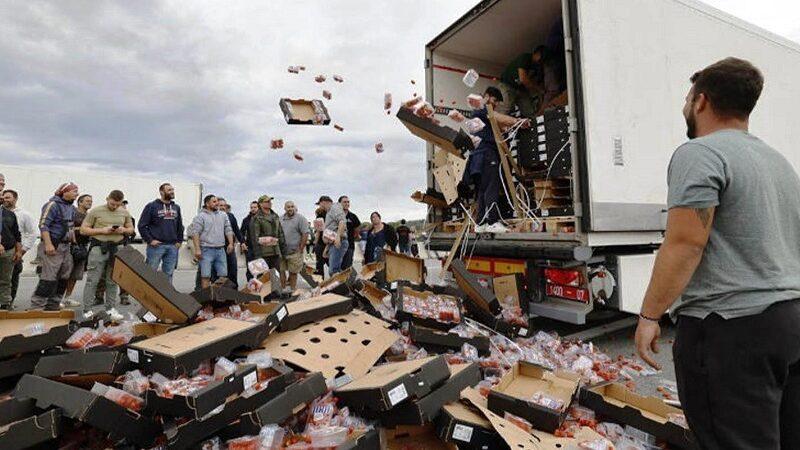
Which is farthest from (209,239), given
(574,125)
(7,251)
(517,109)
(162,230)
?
(574,125)

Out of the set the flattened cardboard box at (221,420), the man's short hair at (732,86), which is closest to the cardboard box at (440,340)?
the flattened cardboard box at (221,420)

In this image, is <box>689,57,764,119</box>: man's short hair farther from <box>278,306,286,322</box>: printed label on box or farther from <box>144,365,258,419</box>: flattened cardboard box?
<box>278,306,286,322</box>: printed label on box

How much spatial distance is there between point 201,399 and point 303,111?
3722 mm

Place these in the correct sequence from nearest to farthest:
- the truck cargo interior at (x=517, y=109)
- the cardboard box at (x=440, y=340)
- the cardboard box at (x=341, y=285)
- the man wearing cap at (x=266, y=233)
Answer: the cardboard box at (x=440, y=340) → the cardboard box at (x=341, y=285) → the truck cargo interior at (x=517, y=109) → the man wearing cap at (x=266, y=233)

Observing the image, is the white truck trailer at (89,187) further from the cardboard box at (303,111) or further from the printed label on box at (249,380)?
the printed label on box at (249,380)

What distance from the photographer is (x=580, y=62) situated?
3283 millimetres

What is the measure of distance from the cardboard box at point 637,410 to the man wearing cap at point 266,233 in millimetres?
5487

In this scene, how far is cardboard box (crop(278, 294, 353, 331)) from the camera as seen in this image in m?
2.72

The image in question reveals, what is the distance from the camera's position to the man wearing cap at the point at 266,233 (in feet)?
22.7

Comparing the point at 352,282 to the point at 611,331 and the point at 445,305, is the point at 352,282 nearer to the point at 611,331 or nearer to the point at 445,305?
the point at 445,305

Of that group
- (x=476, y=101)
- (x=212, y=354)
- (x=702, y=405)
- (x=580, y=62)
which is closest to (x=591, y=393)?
(x=702, y=405)

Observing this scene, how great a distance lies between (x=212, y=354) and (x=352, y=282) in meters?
1.82

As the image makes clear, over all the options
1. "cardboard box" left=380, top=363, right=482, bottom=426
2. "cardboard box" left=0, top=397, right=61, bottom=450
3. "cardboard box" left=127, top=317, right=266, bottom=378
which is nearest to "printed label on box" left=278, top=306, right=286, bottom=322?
"cardboard box" left=127, top=317, right=266, bottom=378

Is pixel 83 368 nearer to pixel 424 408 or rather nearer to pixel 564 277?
pixel 424 408
